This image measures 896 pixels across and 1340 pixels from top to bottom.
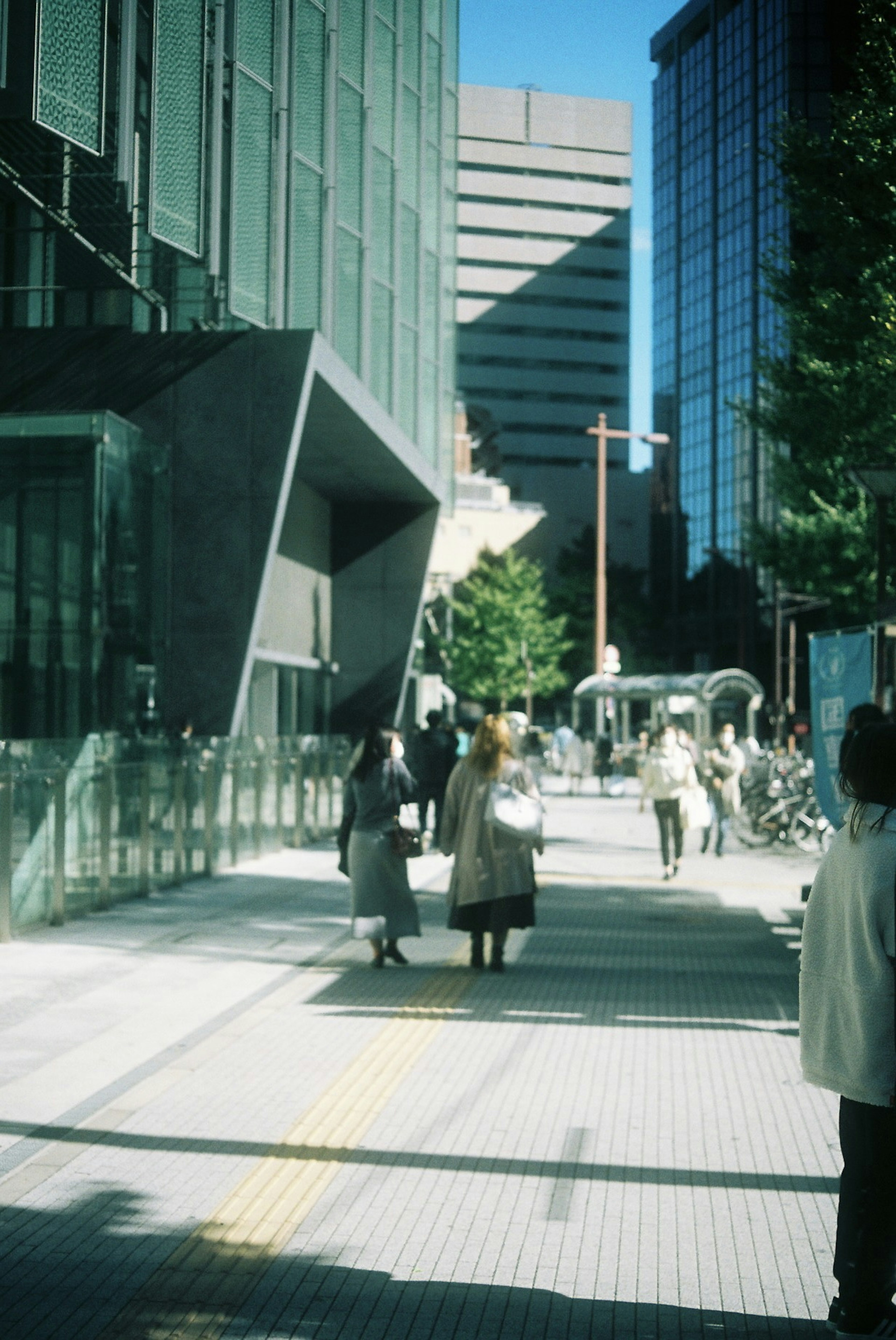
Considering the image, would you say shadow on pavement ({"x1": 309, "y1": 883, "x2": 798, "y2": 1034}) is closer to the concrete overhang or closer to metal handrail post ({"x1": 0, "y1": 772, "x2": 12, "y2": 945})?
metal handrail post ({"x1": 0, "y1": 772, "x2": 12, "y2": 945})

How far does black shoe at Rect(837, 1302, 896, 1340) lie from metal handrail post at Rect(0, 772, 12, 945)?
8.10 metres

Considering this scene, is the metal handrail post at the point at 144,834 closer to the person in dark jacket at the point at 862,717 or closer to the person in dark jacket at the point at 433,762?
the person in dark jacket at the point at 433,762

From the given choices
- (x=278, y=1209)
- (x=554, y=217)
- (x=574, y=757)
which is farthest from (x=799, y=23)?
(x=278, y=1209)

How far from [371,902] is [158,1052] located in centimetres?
312

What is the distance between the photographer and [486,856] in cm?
1082

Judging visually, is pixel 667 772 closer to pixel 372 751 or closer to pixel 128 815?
pixel 128 815

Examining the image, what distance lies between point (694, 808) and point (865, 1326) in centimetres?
1396

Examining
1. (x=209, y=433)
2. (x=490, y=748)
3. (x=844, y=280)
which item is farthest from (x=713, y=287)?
(x=490, y=748)

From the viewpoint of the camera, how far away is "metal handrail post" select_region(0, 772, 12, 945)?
439 inches

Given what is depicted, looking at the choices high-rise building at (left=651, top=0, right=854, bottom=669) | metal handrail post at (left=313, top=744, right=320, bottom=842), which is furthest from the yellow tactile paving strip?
high-rise building at (left=651, top=0, right=854, bottom=669)

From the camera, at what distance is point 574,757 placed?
42.0m

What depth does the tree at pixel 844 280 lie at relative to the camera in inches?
506

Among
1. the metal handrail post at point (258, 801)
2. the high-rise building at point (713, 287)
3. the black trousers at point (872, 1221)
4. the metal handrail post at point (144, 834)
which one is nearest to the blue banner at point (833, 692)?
the metal handrail post at point (144, 834)

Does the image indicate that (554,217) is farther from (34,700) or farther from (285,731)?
(34,700)
